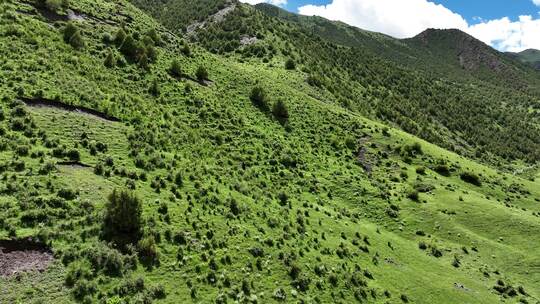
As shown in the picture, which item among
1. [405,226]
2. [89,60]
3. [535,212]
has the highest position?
[89,60]

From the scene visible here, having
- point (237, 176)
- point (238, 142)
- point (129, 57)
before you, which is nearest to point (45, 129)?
point (237, 176)

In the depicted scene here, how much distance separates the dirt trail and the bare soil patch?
696 inches

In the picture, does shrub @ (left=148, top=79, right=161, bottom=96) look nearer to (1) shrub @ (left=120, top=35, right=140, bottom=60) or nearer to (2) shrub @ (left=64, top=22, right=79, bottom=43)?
(1) shrub @ (left=120, top=35, right=140, bottom=60)

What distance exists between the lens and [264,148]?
→ 54.1 meters

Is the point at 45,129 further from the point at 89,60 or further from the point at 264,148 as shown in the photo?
the point at 264,148

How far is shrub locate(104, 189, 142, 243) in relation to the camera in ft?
86.9

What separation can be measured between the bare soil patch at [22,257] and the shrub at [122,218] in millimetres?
3885

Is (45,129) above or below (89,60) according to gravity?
below

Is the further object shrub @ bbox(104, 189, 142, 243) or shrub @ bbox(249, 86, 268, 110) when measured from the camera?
shrub @ bbox(249, 86, 268, 110)

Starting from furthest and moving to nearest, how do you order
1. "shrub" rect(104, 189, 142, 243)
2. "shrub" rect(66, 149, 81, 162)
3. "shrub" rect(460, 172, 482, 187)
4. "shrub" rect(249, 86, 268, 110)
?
"shrub" rect(249, 86, 268, 110), "shrub" rect(460, 172, 482, 187), "shrub" rect(66, 149, 81, 162), "shrub" rect(104, 189, 142, 243)

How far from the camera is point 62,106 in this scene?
127 ft

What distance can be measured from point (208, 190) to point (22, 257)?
1687 cm

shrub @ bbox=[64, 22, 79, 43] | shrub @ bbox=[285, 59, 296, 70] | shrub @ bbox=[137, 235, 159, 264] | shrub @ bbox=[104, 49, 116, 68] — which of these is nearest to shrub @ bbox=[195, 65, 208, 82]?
shrub @ bbox=[104, 49, 116, 68]

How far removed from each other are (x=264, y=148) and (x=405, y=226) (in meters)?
19.1
